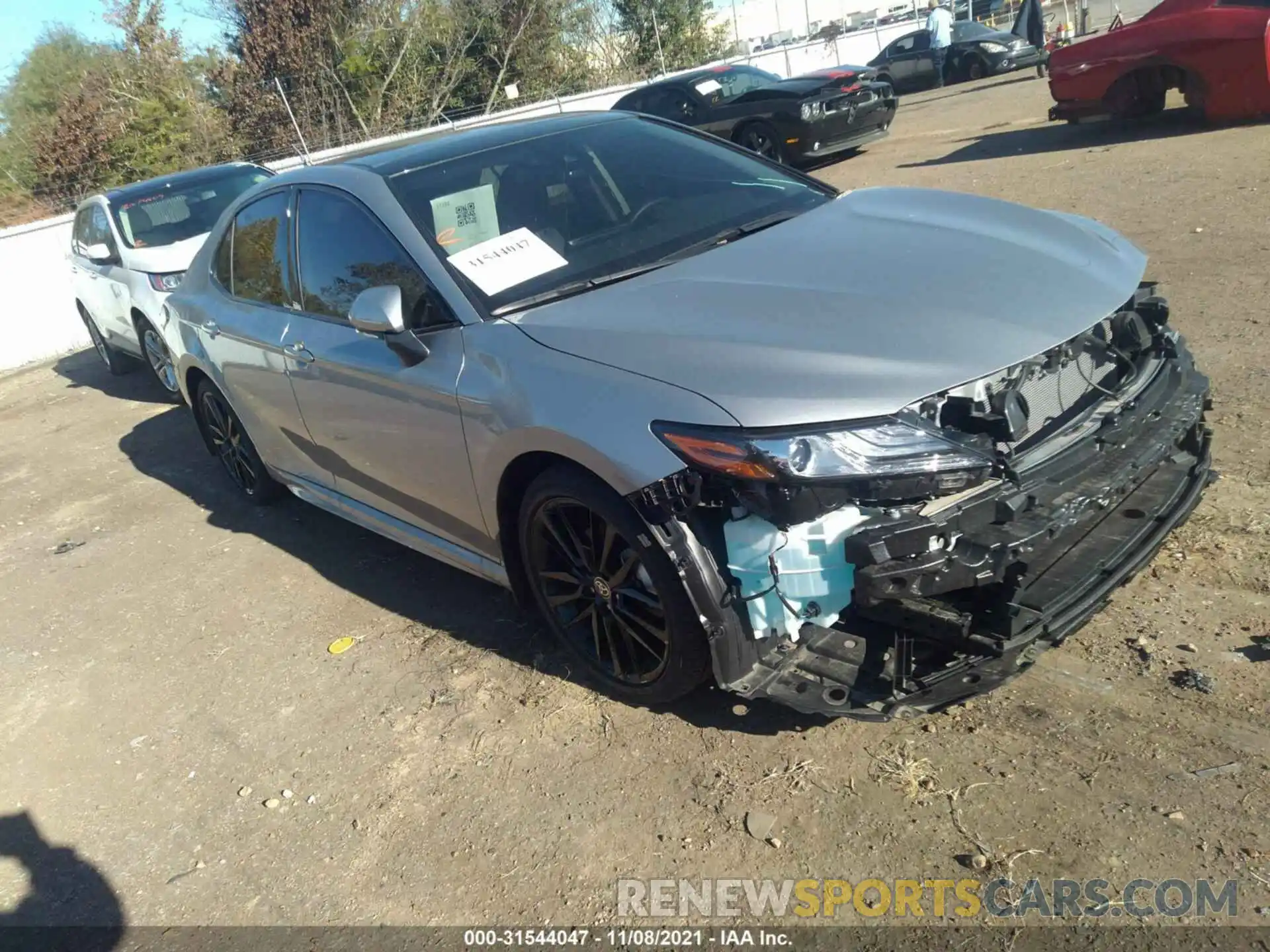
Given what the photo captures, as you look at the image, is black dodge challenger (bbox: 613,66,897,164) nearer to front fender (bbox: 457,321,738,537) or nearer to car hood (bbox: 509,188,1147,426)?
car hood (bbox: 509,188,1147,426)

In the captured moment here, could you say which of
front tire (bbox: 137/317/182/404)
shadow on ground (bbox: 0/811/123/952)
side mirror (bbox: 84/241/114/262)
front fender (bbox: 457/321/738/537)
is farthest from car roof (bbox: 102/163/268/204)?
front fender (bbox: 457/321/738/537)

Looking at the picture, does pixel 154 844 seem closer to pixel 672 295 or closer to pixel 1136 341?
pixel 672 295

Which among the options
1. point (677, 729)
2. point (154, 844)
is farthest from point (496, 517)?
Answer: point (154, 844)

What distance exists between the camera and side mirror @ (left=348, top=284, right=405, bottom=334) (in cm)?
341

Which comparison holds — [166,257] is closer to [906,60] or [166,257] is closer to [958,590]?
[958,590]

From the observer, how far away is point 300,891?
9.96ft

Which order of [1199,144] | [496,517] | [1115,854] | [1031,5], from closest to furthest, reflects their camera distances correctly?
[1115,854] → [496,517] → [1199,144] → [1031,5]

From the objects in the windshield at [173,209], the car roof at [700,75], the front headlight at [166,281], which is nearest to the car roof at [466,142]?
the front headlight at [166,281]

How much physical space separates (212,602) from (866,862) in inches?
143

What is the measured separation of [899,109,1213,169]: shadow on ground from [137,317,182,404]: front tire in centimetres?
846

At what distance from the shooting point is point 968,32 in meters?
22.9

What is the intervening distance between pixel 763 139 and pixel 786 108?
59 centimetres

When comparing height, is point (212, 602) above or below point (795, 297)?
below

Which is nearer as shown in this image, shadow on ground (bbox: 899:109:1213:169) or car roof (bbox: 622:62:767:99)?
shadow on ground (bbox: 899:109:1213:169)
